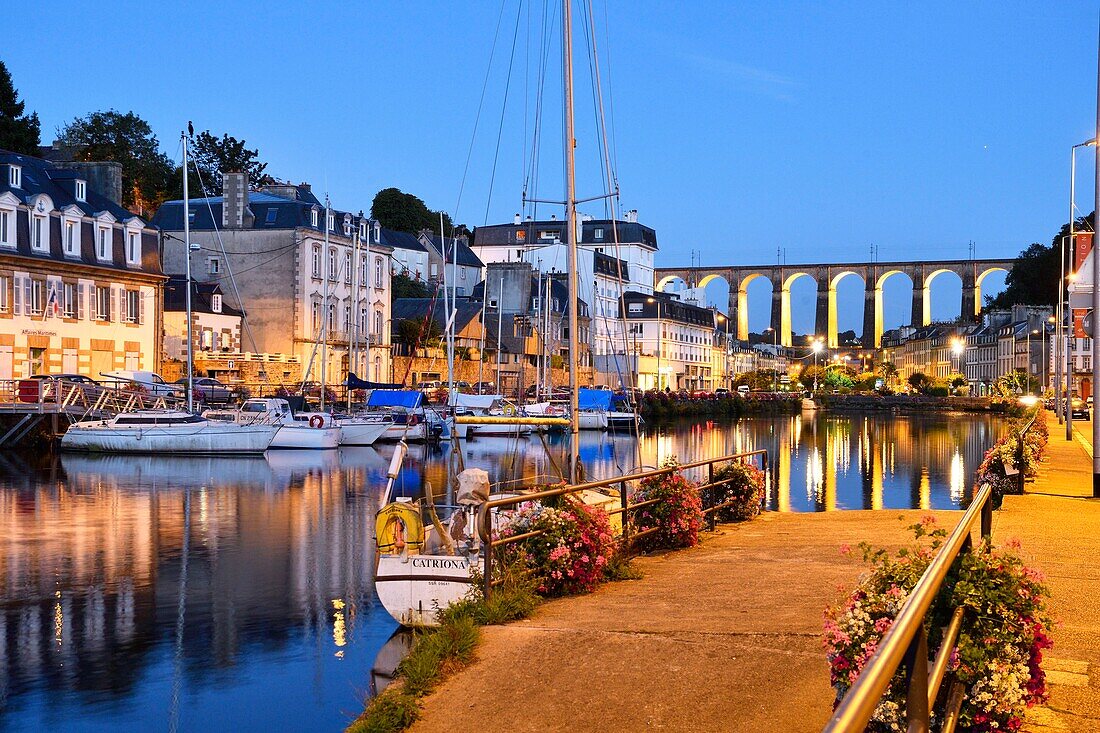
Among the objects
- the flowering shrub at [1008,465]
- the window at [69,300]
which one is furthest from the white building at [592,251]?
the flowering shrub at [1008,465]

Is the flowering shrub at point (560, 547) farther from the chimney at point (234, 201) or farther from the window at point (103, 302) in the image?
the chimney at point (234, 201)

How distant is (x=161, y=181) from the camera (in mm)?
96125

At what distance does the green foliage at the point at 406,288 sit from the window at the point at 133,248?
37.1 m

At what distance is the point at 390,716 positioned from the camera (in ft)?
28.0

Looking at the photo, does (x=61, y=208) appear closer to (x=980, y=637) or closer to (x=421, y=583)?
(x=421, y=583)

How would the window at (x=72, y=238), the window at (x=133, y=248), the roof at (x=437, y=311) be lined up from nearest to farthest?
1. the window at (x=72, y=238)
2. the window at (x=133, y=248)
3. the roof at (x=437, y=311)

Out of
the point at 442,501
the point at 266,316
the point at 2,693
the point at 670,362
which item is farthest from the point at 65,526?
the point at 670,362

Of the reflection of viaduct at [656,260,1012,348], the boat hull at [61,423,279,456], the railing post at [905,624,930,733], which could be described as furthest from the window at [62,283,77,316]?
the reflection of viaduct at [656,260,1012,348]

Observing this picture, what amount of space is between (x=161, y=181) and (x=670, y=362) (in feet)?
202

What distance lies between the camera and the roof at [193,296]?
64.4 meters

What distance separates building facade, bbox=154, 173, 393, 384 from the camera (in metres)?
69.6

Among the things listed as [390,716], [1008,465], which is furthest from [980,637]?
[1008,465]

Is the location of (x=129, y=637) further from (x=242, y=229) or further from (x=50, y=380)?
(x=242, y=229)

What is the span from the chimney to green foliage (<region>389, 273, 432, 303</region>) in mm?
23388
